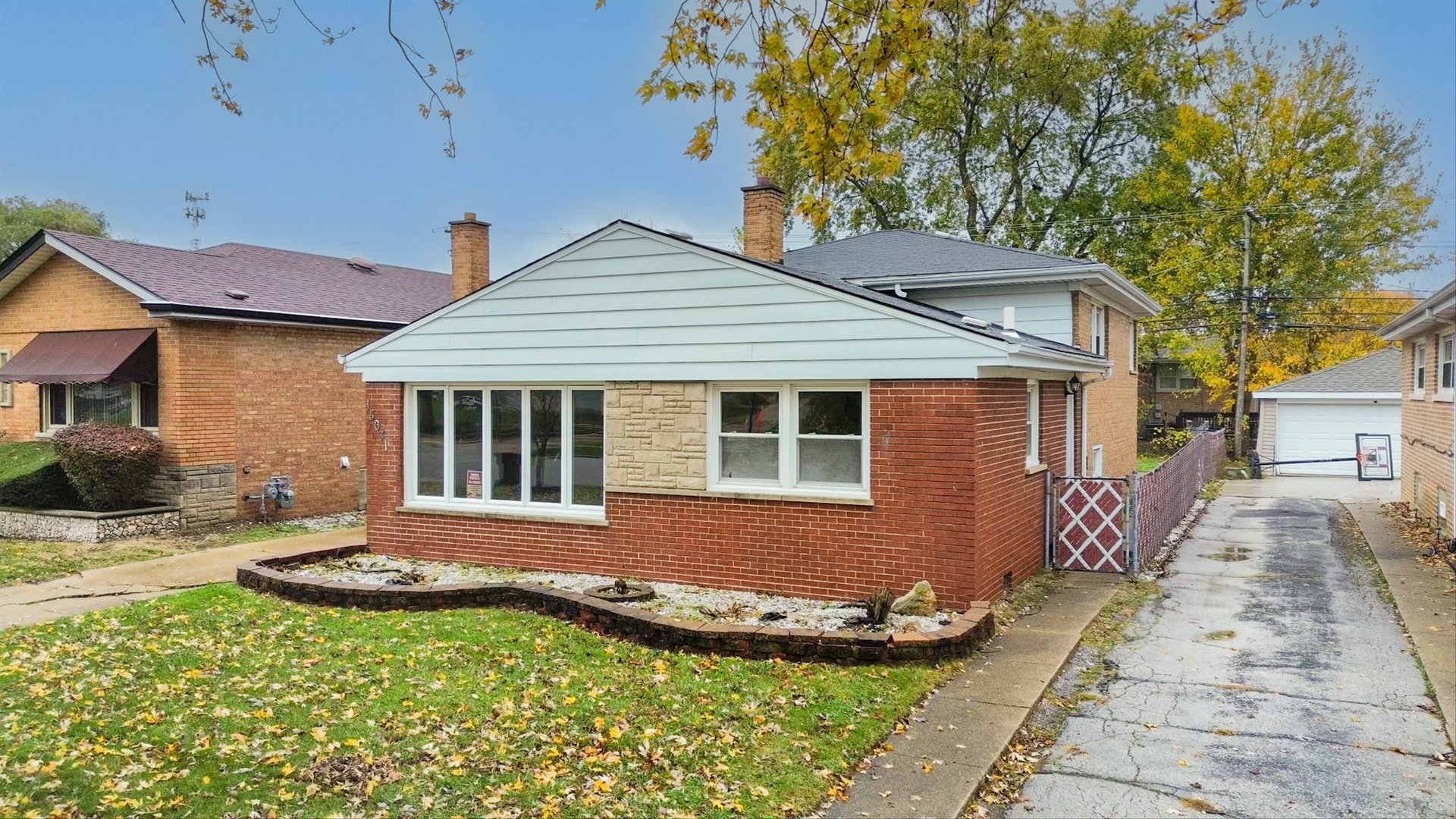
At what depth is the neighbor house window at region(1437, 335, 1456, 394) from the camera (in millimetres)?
14320

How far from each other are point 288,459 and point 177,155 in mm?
8187

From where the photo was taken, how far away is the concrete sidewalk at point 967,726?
218 inches

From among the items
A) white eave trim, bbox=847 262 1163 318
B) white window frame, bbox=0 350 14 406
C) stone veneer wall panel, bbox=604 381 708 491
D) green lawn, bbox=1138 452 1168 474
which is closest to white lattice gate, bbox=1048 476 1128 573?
white eave trim, bbox=847 262 1163 318

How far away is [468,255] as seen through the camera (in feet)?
48.2

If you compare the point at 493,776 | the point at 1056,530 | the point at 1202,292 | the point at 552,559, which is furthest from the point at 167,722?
the point at 1202,292

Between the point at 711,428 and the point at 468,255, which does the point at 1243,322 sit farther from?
the point at 711,428

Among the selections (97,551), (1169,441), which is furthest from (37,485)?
(1169,441)

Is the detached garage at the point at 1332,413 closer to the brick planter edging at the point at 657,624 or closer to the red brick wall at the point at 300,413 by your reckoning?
the brick planter edging at the point at 657,624

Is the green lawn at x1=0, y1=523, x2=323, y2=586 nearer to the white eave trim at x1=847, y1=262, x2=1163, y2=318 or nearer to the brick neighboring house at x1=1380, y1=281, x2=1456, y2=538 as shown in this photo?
the white eave trim at x1=847, y1=262, x2=1163, y2=318

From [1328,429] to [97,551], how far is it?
109ft

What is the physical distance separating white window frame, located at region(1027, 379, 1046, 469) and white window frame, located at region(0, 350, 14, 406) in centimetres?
1972

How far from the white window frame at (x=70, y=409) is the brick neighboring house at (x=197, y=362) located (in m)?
0.03

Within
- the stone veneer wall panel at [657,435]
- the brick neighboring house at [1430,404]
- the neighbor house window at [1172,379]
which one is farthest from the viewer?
the neighbor house window at [1172,379]

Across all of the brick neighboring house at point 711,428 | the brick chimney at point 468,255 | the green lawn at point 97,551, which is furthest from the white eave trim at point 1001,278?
the green lawn at point 97,551
